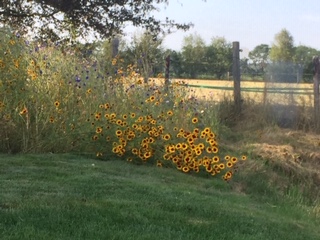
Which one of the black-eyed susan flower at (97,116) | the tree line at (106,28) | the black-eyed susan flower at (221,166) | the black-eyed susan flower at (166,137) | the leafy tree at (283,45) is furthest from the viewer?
the leafy tree at (283,45)

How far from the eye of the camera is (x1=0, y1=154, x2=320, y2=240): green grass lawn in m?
3.95

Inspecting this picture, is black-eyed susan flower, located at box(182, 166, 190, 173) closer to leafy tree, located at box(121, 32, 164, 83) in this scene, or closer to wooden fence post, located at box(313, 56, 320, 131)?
leafy tree, located at box(121, 32, 164, 83)

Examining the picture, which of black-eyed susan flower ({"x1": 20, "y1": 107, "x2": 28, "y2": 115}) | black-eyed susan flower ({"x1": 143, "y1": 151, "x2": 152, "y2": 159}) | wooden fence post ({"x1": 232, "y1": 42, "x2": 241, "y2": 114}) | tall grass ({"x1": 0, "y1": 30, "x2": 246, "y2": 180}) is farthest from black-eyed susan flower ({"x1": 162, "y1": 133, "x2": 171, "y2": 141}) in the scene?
wooden fence post ({"x1": 232, "y1": 42, "x2": 241, "y2": 114})

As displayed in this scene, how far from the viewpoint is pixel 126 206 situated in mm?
4578

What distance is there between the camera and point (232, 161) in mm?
6945

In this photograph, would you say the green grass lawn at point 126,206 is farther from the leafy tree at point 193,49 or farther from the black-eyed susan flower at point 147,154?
the leafy tree at point 193,49

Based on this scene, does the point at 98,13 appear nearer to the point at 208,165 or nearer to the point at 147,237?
the point at 208,165

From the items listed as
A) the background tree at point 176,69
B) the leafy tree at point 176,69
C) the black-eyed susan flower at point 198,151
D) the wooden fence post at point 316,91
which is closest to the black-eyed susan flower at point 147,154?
the black-eyed susan flower at point 198,151

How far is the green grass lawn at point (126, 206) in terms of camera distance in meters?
3.95

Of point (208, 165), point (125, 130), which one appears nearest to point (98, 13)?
point (125, 130)

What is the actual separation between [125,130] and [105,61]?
2.70m

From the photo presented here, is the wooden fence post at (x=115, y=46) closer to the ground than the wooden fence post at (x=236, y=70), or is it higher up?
higher up

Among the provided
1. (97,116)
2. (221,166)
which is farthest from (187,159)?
(97,116)

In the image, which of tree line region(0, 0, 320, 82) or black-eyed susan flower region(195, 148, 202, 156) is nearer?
black-eyed susan flower region(195, 148, 202, 156)
